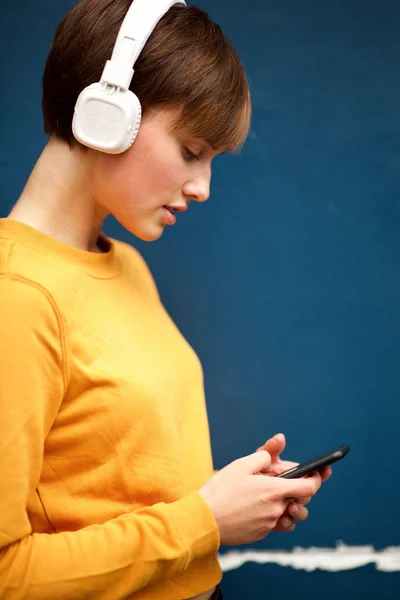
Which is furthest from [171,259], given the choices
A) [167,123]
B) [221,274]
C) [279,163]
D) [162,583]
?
[162,583]

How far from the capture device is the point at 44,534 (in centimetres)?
76

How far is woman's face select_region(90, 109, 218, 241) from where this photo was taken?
80cm

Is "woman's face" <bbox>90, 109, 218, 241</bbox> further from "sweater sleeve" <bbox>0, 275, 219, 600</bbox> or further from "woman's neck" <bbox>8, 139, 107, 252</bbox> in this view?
"sweater sleeve" <bbox>0, 275, 219, 600</bbox>

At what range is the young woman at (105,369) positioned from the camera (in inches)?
28.7

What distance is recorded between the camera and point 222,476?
825 mm

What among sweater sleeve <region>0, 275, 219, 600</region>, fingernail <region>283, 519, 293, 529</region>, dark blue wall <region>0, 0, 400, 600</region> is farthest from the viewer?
dark blue wall <region>0, 0, 400, 600</region>

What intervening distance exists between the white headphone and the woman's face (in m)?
0.02

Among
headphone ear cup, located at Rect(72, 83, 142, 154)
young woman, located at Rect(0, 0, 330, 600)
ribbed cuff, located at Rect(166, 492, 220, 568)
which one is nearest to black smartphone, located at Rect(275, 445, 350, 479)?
young woman, located at Rect(0, 0, 330, 600)

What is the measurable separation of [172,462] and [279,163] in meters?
0.65

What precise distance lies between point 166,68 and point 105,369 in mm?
367

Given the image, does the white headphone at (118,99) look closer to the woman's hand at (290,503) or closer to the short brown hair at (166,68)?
the short brown hair at (166,68)

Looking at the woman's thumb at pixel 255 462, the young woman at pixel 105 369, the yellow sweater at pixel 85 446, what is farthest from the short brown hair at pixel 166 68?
the woman's thumb at pixel 255 462

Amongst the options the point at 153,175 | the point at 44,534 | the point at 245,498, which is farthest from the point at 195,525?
the point at 153,175

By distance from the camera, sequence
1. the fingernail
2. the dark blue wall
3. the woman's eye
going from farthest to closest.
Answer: the dark blue wall < the fingernail < the woman's eye
